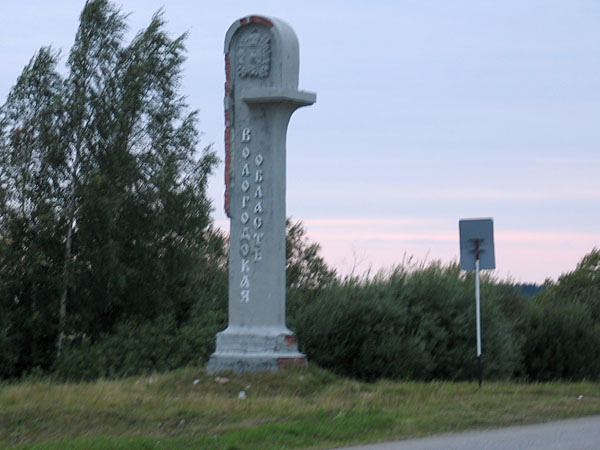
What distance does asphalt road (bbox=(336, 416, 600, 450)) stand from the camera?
12.7 m

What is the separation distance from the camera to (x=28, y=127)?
3347 cm

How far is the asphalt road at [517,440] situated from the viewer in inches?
498

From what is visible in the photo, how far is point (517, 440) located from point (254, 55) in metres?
9.26

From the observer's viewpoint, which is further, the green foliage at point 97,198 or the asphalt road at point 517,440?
the green foliage at point 97,198

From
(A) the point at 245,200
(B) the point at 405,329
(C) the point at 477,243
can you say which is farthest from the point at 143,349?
(C) the point at 477,243

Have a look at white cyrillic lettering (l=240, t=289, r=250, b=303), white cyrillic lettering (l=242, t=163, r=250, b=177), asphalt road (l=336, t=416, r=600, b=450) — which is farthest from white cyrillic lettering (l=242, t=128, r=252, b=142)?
asphalt road (l=336, t=416, r=600, b=450)

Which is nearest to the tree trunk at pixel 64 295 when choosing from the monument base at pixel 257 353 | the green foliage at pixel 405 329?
the green foliage at pixel 405 329

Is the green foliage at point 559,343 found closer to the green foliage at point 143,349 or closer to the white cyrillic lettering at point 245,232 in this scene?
the green foliage at point 143,349

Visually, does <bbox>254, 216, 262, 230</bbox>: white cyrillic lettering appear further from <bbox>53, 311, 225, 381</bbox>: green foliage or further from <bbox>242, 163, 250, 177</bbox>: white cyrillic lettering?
<bbox>53, 311, 225, 381</bbox>: green foliage

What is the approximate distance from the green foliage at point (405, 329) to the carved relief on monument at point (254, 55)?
5.45 meters

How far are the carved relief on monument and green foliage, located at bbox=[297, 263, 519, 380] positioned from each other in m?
5.45

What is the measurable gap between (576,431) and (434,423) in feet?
6.00

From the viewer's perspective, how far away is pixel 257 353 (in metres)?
19.1

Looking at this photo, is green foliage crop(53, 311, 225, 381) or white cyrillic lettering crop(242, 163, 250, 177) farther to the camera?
green foliage crop(53, 311, 225, 381)
